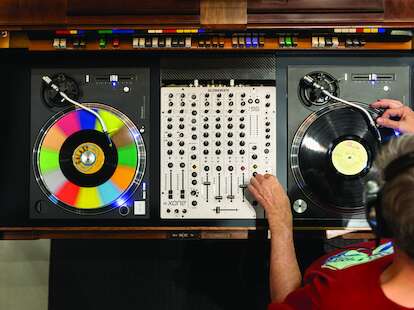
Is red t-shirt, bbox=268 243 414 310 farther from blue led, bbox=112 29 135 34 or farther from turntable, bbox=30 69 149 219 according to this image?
blue led, bbox=112 29 135 34

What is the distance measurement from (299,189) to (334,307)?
2.16ft

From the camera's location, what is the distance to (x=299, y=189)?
180 centimetres

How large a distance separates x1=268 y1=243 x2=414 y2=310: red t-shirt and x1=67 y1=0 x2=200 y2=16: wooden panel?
0.94 metres

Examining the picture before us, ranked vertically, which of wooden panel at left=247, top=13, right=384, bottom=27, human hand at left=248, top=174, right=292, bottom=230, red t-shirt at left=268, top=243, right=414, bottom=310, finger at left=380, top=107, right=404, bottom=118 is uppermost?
wooden panel at left=247, top=13, right=384, bottom=27

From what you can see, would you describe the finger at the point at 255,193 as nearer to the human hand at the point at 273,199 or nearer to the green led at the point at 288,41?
the human hand at the point at 273,199

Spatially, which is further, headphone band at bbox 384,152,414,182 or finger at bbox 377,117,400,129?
finger at bbox 377,117,400,129

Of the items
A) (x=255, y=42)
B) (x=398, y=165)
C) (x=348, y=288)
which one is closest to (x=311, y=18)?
(x=255, y=42)

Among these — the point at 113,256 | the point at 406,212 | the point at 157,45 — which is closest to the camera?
the point at 406,212

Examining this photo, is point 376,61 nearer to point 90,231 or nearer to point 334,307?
point 334,307

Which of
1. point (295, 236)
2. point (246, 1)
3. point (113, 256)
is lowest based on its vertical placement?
point (113, 256)

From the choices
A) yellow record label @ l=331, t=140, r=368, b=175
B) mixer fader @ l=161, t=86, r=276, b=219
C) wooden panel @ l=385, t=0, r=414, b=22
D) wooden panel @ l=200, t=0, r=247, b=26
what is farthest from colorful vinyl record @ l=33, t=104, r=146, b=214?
wooden panel @ l=385, t=0, r=414, b=22

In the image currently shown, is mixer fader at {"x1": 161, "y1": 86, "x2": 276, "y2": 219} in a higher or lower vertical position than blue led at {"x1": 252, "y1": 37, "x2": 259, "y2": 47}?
lower

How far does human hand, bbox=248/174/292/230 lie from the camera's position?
5.63 feet

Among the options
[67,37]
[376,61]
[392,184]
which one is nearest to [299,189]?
[376,61]
